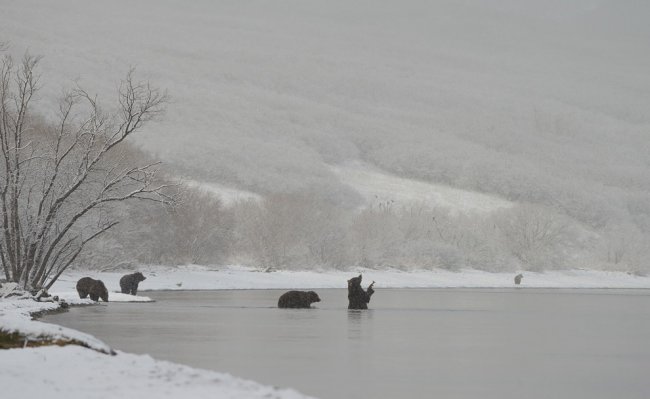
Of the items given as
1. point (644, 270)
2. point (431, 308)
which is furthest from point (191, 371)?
point (644, 270)

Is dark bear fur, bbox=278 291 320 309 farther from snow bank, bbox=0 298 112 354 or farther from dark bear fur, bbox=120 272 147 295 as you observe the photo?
snow bank, bbox=0 298 112 354

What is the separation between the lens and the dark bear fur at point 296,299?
38.0 metres

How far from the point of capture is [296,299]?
3809cm

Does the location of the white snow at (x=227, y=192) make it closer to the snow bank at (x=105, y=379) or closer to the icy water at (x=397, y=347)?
the icy water at (x=397, y=347)

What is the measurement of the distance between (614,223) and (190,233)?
83153 mm

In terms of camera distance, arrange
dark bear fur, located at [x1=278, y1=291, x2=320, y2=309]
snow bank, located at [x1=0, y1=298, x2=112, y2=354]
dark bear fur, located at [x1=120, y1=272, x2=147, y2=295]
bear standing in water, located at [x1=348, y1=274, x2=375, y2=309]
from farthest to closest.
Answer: dark bear fur, located at [x1=120, y1=272, x2=147, y2=295]
dark bear fur, located at [x1=278, y1=291, x2=320, y2=309]
bear standing in water, located at [x1=348, y1=274, x2=375, y2=309]
snow bank, located at [x1=0, y1=298, x2=112, y2=354]

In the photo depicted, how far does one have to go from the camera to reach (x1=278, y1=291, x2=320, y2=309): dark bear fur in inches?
1495

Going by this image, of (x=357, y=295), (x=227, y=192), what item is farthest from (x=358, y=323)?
(x=227, y=192)

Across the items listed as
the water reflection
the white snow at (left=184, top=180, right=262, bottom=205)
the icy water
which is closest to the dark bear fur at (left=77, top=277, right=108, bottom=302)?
the icy water

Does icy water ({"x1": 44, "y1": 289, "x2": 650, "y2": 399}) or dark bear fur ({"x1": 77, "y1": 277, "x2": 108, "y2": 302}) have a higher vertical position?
dark bear fur ({"x1": 77, "y1": 277, "x2": 108, "y2": 302})

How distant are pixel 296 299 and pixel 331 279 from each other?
39611mm

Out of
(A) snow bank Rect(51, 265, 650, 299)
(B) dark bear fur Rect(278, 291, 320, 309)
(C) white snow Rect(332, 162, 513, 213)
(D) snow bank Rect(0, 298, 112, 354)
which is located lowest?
(D) snow bank Rect(0, 298, 112, 354)

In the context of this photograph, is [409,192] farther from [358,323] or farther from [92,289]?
[358,323]

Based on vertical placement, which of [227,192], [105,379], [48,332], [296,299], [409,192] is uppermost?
[409,192]
